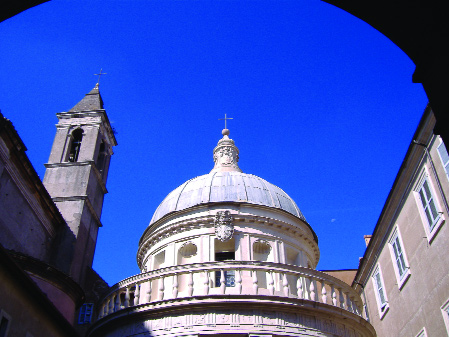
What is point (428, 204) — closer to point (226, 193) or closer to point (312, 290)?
point (312, 290)

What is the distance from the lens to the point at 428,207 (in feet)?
48.2

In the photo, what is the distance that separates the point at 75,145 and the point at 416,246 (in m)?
24.9

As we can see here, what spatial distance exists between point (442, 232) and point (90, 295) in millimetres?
20707

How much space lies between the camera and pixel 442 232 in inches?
539

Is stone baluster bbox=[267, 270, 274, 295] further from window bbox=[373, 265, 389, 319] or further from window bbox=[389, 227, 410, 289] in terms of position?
window bbox=[373, 265, 389, 319]

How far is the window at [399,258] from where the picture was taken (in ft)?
53.4

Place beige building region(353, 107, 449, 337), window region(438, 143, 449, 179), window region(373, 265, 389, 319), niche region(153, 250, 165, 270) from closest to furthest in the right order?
window region(438, 143, 449, 179)
beige building region(353, 107, 449, 337)
window region(373, 265, 389, 319)
niche region(153, 250, 165, 270)

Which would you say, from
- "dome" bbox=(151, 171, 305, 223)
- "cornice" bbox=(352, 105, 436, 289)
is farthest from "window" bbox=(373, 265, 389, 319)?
"dome" bbox=(151, 171, 305, 223)

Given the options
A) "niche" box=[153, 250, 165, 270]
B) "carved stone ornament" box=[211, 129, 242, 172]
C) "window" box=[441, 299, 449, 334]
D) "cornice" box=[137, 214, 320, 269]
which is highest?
"carved stone ornament" box=[211, 129, 242, 172]

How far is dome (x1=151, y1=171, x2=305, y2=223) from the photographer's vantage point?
2364 centimetres

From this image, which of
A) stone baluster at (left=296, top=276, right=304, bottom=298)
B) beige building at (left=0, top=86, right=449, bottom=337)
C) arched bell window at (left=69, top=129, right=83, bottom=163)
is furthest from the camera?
arched bell window at (left=69, top=129, right=83, bottom=163)

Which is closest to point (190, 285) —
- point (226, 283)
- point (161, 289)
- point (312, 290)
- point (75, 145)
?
point (161, 289)

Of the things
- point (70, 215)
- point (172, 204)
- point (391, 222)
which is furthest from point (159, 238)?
point (391, 222)

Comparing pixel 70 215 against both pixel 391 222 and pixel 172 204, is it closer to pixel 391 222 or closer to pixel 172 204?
pixel 172 204
